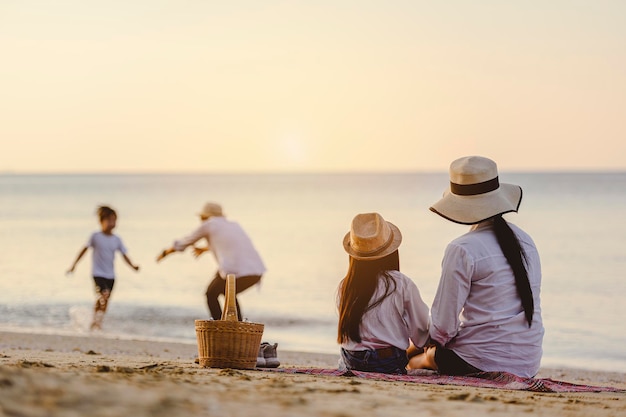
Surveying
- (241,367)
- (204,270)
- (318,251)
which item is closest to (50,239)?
(318,251)

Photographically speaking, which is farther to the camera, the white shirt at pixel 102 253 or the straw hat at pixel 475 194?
the white shirt at pixel 102 253

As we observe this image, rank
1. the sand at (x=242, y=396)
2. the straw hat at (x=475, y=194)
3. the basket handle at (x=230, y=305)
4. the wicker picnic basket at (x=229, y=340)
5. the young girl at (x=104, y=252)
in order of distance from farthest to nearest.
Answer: the young girl at (x=104, y=252)
the basket handle at (x=230, y=305)
the wicker picnic basket at (x=229, y=340)
the straw hat at (x=475, y=194)
the sand at (x=242, y=396)

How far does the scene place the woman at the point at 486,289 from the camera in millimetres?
Answer: 6660

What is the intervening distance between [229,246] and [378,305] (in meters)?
4.70

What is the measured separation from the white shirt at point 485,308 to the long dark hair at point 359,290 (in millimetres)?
445

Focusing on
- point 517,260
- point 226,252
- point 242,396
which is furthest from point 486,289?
point 226,252

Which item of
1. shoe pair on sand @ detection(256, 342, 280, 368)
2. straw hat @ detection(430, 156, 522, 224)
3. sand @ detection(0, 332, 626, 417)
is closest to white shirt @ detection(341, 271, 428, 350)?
sand @ detection(0, 332, 626, 417)

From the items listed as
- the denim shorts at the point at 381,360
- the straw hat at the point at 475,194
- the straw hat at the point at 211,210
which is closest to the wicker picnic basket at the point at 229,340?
the denim shorts at the point at 381,360

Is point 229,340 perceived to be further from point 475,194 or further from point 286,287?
point 286,287

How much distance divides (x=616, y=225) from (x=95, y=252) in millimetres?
39092

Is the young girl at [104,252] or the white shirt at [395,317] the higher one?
the young girl at [104,252]

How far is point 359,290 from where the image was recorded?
22.9ft

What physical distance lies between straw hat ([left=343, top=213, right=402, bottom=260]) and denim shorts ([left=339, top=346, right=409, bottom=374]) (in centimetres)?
65

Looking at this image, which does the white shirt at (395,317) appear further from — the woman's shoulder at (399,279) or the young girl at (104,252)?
the young girl at (104,252)
